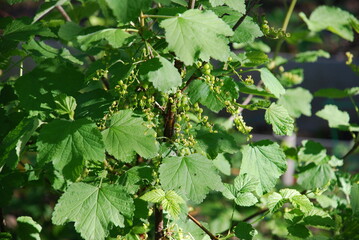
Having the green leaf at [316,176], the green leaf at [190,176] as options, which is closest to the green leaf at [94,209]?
the green leaf at [190,176]

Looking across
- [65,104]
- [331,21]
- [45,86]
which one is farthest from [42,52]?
[331,21]

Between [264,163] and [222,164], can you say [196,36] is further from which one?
[222,164]

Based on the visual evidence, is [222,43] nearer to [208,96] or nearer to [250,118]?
[208,96]

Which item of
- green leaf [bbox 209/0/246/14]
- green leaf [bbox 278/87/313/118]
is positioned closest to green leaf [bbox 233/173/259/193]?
green leaf [bbox 209/0/246/14]

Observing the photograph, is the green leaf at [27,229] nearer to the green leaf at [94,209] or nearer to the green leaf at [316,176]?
the green leaf at [94,209]

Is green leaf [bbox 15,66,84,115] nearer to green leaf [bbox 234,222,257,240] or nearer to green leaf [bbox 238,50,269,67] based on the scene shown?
green leaf [bbox 238,50,269,67]

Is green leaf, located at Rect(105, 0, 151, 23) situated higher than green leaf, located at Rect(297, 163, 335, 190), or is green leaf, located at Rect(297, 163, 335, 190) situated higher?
green leaf, located at Rect(105, 0, 151, 23)

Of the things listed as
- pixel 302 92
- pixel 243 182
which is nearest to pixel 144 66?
pixel 243 182
